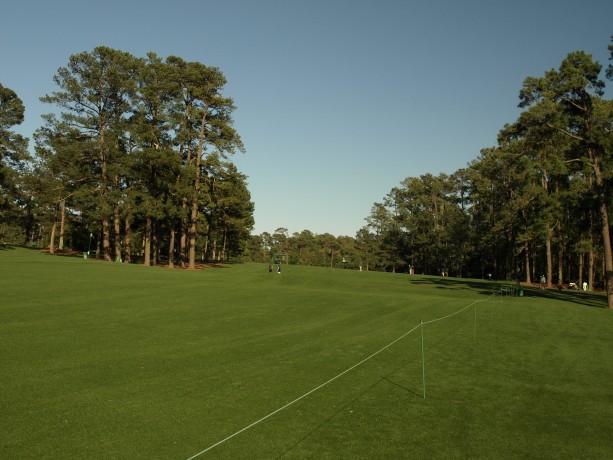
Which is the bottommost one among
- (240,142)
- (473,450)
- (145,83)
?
(473,450)

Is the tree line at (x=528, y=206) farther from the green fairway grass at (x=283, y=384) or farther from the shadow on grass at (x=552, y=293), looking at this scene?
the green fairway grass at (x=283, y=384)

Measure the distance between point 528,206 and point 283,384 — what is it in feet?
184

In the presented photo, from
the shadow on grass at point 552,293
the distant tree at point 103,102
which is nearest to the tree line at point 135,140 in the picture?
the distant tree at point 103,102

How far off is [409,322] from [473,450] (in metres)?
12.4

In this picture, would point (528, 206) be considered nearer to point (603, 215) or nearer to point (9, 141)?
point (603, 215)

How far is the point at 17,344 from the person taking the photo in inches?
451

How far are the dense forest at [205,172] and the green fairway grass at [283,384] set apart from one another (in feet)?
53.2

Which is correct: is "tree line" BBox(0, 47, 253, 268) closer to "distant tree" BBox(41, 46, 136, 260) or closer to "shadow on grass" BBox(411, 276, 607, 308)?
"distant tree" BBox(41, 46, 136, 260)

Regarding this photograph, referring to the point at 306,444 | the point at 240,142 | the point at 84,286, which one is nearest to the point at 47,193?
the point at 240,142

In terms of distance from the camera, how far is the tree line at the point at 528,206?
2952 centimetres

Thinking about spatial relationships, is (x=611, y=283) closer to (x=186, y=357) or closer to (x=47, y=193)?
(x=186, y=357)

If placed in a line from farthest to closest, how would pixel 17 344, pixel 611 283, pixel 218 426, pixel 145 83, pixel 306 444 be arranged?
pixel 145 83, pixel 611 283, pixel 17 344, pixel 218 426, pixel 306 444

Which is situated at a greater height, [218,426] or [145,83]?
[145,83]

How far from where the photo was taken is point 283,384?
9.78 metres
